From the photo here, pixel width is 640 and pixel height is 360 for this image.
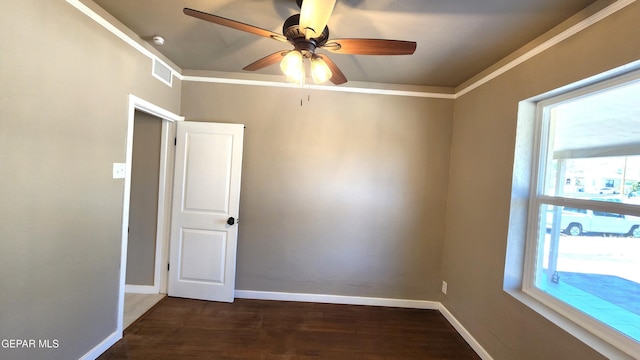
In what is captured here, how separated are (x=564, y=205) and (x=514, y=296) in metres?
0.76

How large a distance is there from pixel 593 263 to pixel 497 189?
76cm

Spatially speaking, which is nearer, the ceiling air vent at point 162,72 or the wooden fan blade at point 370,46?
the wooden fan blade at point 370,46

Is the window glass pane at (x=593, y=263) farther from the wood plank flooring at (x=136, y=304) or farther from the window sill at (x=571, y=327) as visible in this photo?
the wood plank flooring at (x=136, y=304)

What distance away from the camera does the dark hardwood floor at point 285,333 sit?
6.91 ft

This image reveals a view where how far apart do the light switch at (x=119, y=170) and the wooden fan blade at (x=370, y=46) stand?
1859 millimetres

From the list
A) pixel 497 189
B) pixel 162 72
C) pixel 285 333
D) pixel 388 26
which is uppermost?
pixel 388 26

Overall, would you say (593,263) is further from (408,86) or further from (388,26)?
(408,86)

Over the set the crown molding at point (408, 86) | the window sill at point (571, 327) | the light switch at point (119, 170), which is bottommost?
the window sill at point (571, 327)

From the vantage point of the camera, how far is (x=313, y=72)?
5.29ft

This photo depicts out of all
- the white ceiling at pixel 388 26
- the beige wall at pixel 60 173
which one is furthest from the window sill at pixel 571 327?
the beige wall at pixel 60 173

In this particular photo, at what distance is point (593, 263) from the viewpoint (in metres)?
1.57

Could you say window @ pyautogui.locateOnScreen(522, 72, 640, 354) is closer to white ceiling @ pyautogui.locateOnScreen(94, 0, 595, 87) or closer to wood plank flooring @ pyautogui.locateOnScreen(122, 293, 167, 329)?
white ceiling @ pyautogui.locateOnScreen(94, 0, 595, 87)

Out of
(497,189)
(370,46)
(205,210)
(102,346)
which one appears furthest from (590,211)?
(102,346)

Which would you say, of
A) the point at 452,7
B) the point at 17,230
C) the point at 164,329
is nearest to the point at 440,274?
the point at 452,7
